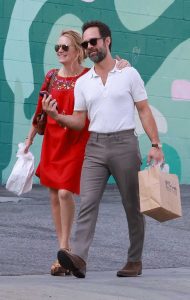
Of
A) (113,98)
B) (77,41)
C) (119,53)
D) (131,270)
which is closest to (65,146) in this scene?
(113,98)

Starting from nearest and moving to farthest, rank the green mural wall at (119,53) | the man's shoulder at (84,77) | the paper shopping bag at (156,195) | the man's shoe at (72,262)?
the paper shopping bag at (156,195) < the man's shoe at (72,262) < the man's shoulder at (84,77) < the green mural wall at (119,53)

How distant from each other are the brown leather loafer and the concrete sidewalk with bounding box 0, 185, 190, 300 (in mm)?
75

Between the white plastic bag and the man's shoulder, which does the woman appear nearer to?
the white plastic bag

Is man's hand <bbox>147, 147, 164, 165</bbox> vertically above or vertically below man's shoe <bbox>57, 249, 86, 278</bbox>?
above

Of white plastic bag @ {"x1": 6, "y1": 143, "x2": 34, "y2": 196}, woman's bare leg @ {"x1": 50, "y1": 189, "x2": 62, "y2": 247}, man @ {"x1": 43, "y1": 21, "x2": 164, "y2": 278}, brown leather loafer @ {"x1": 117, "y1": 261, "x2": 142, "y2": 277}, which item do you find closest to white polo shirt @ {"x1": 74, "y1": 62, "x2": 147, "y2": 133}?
man @ {"x1": 43, "y1": 21, "x2": 164, "y2": 278}

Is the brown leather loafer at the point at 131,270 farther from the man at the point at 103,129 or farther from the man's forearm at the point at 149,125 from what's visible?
the man's forearm at the point at 149,125

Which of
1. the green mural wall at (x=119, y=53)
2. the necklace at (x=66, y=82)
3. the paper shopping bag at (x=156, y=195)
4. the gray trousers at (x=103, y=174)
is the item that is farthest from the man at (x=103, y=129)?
the green mural wall at (x=119, y=53)

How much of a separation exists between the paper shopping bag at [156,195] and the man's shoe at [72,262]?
0.61 meters

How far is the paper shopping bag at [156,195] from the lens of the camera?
25.2 ft

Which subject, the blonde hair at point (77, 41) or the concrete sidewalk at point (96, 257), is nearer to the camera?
the concrete sidewalk at point (96, 257)

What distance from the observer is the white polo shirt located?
797 cm

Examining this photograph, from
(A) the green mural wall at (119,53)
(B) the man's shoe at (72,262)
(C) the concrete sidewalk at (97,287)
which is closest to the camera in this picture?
(C) the concrete sidewalk at (97,287)

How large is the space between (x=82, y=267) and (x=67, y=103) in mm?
1308

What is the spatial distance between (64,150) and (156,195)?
1.08m
